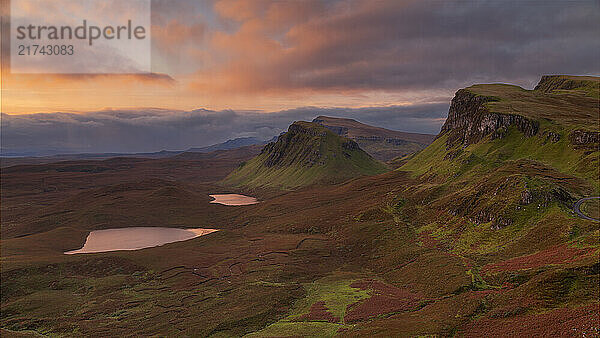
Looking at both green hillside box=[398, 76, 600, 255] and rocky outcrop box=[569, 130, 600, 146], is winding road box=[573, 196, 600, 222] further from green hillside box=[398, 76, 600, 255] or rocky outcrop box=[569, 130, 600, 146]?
rocky outcrop box=[569, 130, 600, 146]

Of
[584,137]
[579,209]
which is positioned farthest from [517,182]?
[584,137]

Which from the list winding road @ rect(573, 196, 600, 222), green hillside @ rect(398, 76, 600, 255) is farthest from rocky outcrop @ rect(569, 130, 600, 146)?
winding road @ rect(573, 196, 600, 222)

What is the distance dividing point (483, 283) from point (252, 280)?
236 feet

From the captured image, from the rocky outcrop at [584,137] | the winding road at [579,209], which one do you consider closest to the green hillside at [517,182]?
the rocky outcrop at [584,137]

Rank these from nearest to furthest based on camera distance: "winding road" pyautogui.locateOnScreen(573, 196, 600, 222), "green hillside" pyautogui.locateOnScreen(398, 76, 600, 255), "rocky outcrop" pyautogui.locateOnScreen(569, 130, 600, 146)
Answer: "winding road" pyautogui.locateOnScreen(573, 196, 600, 222) → "green hillside" pyautogui.locateOnScreen(398, 76, 600, 255) → "rocky outcrop" pyautogui.locateOnScreen(569, 130, 600, 146)

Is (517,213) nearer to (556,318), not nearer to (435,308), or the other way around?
(435,308)

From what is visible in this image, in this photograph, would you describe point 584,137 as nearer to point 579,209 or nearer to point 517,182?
point 517,182

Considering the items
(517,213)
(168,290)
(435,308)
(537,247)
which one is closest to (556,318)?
(435,308)

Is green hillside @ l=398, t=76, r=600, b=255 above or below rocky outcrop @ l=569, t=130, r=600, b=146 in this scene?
below

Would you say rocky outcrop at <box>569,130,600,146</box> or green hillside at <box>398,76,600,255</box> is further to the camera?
rocky outcrop at <box>569,130,600,146</box>

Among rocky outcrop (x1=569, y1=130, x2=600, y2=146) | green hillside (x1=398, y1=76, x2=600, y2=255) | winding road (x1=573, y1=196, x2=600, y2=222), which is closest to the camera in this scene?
winding road (x1=573, y1=196, x2=600, y2=222)

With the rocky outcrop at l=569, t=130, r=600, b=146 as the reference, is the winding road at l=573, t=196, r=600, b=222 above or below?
below

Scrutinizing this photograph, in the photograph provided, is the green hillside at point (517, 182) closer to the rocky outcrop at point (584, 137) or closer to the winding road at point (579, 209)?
the rocky outcrop at point (584, 137)

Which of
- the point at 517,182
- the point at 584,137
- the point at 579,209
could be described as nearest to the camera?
the point at 579,209
